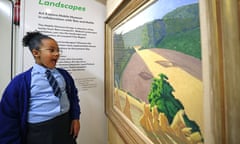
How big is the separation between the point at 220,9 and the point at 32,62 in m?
1.32

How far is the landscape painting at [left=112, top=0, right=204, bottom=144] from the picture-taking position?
43 cm

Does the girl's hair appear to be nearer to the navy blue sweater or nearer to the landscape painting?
the navy blue sweater

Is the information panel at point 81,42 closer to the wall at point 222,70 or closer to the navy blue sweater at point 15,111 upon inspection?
the navy blue sweater at point 15,111

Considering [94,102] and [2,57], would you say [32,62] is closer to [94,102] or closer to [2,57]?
[2,57]

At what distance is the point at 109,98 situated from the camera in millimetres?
1396

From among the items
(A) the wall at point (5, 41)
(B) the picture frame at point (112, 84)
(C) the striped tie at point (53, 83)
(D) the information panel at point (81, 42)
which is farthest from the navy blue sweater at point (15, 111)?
(A) the wall at point (5, 41)

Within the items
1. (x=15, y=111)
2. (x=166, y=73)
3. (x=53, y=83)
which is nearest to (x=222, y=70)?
(x=166, y=73)

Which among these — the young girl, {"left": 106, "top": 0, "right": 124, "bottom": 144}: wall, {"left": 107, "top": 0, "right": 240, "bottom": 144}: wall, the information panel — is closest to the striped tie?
the young girl

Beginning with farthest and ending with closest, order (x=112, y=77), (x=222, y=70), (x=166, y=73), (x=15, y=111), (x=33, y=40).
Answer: (x=112, y=77) → (x=33, y=40) → (x=15, y=111) → (x=166, y=73) → (x=222, y=70)

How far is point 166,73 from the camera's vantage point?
22.0 inches

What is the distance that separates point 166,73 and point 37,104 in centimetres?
77

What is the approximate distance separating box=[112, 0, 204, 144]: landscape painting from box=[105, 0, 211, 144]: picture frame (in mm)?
30

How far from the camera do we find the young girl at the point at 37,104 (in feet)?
2.87

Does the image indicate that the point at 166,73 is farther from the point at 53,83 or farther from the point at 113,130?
the point at 113,130
